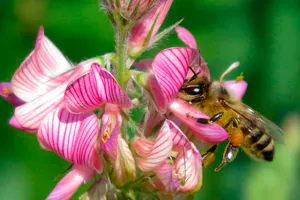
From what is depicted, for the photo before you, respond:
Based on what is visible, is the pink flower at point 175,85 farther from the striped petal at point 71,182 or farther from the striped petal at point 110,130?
the striped petal at point 71,182

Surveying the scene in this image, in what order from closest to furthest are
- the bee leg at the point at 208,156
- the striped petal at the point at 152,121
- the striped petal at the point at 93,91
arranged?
the striped petal at the point at 93,91 < the striped petal at the point at 152,121 < the bee leg at the point at 208,156

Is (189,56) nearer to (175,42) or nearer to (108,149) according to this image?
(108,149)

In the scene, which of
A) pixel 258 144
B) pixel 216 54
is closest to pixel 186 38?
pixel 258 144

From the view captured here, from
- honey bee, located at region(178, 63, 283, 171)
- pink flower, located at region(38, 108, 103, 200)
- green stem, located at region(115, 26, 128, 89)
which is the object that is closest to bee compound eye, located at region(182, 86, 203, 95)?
honey bee, located at region(178, 63, 283, 171)

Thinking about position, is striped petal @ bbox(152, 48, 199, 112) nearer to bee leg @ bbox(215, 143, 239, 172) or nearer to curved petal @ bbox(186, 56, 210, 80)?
curved petal @ bbox(186, 56, 210, 80)

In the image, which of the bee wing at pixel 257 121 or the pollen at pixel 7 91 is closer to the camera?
the pollen at pixel 7 91

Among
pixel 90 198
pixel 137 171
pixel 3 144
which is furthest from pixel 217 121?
pixel 3 144

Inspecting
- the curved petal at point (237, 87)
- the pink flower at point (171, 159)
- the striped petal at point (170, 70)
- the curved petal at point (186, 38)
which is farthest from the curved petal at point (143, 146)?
the curved petal at point (237, 87)
